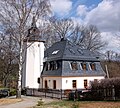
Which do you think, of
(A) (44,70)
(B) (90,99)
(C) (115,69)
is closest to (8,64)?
(A) (44,70)

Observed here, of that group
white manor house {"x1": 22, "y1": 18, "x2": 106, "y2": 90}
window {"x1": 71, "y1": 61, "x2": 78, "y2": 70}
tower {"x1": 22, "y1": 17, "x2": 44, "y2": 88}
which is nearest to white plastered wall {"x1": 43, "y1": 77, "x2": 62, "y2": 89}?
white manor house {"x1": 22, "y1": 18, "x2": 106, "y2": 90}

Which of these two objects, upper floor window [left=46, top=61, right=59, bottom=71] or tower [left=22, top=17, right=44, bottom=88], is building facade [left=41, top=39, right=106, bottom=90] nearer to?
upper floor window [left=46, top=61, right=59, bottom=71]

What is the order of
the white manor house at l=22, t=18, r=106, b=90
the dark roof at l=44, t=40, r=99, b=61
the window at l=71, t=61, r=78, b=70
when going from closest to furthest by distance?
the white manor house at l=22, t=18, r=106, b=90, the window at l=71, t=61, r=78, b=70, the dark roof at l=44, t=40, r=99, b=61

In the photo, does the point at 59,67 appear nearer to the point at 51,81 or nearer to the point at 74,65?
the point at 74,65

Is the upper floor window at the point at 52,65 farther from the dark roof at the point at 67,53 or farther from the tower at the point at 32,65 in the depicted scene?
the tower at the point at 32,65

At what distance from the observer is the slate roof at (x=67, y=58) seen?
35.8 metres

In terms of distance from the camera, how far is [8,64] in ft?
168

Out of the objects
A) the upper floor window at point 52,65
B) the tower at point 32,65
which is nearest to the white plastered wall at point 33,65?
the tower at point 32,65

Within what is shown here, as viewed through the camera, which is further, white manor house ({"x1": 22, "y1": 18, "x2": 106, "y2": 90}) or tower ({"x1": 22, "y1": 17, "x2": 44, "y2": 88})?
tower ({"x1": 22, "y1": 17, "x2": 44, "y2": 88})

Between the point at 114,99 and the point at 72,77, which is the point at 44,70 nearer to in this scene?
the point at 72,77

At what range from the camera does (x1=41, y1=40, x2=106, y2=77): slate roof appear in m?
35.8

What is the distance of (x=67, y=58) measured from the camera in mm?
36469

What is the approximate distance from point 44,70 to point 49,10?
14.8 m

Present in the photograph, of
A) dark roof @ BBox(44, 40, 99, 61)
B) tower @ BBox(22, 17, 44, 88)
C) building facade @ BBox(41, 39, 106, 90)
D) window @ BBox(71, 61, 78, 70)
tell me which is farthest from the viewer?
tower @ BBox(22, 17, 44, 88)
